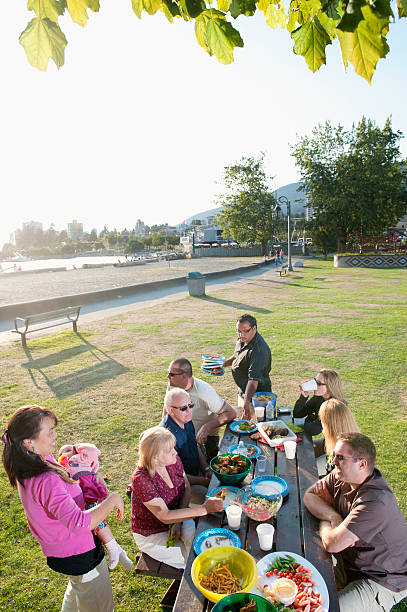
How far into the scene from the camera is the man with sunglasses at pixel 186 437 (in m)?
3.65

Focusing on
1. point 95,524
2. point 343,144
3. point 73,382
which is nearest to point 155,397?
point 73,382

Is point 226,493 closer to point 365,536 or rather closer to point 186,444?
point 186,444

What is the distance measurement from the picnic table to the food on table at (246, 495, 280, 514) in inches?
4.7

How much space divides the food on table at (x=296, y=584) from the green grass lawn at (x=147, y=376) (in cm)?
144

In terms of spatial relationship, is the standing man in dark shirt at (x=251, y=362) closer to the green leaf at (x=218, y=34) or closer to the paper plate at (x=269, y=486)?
the paper plate at (x=269, y=486)

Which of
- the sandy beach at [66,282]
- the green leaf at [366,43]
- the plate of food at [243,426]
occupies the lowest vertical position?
the sandy beach at [66,282]

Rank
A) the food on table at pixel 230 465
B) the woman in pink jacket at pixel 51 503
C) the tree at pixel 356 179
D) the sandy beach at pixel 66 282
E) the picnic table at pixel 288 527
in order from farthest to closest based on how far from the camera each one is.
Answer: the tree at pixel 356 179 → the sandy beach at pixel 66 282 → the food on table at pixel 230 465 → the woman in pink jacket at pixel 51 503 → the picnic table at pixel 288 527

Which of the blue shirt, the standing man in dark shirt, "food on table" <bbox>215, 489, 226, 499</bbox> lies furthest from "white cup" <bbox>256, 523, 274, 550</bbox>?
the standing man in dark shirt

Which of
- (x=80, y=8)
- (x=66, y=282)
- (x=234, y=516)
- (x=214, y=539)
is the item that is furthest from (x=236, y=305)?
(x=66, y=282)

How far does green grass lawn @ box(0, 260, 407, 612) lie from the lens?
358cm

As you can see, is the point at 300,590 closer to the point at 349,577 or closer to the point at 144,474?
the point at 349,577

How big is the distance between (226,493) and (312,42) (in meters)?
3.16

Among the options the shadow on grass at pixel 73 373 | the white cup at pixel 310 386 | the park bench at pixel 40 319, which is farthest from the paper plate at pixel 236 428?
the park bench at pixel 40 319

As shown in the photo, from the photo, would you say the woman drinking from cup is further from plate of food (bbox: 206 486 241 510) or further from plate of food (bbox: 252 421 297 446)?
plate of food (bbox: 206 486 241 510)
